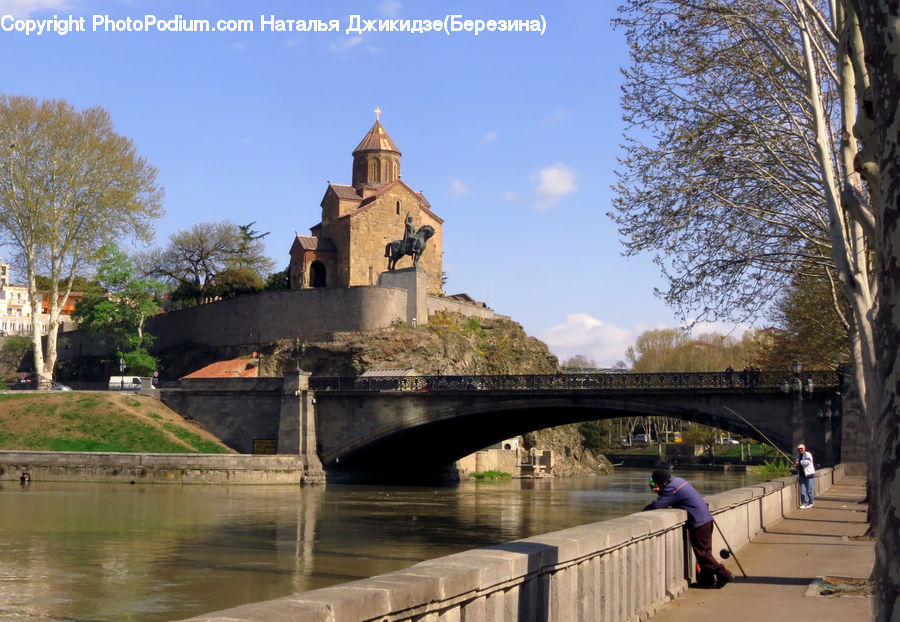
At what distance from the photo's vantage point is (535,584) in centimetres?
647

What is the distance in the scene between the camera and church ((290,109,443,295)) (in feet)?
248

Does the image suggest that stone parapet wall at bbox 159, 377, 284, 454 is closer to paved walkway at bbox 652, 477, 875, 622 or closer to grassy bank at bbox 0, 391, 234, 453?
grassy bank at bbox 0, 391, 234, 453

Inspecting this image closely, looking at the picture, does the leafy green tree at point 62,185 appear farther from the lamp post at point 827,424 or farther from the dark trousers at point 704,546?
the dark trousers at point 704,546

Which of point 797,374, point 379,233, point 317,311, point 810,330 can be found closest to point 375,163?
point 379,233

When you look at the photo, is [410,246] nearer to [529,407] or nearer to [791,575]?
[529,407]

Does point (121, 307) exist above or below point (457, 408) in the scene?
above

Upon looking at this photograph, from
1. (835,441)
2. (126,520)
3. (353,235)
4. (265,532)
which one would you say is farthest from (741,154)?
(353,235)

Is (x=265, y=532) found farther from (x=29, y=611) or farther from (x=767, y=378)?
(x=767, y=378)

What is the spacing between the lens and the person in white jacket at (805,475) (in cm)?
2111

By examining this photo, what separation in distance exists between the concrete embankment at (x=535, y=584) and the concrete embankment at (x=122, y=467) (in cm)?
3932

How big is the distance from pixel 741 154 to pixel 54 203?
4454 centimetres

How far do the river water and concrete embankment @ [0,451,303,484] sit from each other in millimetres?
1236

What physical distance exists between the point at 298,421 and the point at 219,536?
25.1 meters

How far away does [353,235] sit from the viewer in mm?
75500
